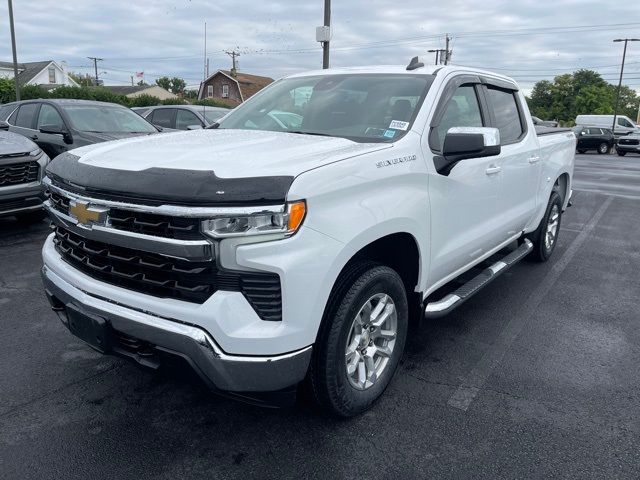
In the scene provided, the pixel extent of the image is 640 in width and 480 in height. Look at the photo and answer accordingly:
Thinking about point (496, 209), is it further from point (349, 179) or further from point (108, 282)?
point (108, 282)

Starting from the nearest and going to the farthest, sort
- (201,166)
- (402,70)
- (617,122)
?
(201,166) → (402,70) → (617,122)

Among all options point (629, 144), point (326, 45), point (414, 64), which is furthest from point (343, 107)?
point (629, 144)

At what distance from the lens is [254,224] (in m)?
2.22

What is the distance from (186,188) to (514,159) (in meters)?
3.01

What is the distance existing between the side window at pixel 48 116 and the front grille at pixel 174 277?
22.8 feet

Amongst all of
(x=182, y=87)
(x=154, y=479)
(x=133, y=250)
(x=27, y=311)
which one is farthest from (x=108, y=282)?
(x=182, y=87)

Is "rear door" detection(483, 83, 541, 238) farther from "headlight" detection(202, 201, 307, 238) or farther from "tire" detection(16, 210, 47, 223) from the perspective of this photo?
"tire" detection(16, 210, 47, 223)

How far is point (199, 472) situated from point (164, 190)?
131cm

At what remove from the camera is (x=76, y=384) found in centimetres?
326

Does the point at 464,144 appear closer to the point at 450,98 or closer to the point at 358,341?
the point at 450,98

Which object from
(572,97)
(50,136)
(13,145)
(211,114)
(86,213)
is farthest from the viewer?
(572,97)

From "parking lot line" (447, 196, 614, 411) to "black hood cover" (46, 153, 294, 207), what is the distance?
1.74 m

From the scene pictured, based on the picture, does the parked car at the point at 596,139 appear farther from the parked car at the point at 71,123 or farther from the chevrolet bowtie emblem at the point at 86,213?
the chevrolet bowtie emblem at the point at 86,213

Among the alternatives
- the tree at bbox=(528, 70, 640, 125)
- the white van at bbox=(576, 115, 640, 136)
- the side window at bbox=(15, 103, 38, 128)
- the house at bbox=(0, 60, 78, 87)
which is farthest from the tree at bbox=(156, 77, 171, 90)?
the side window at bbox=(15, 103, 38, 128)
